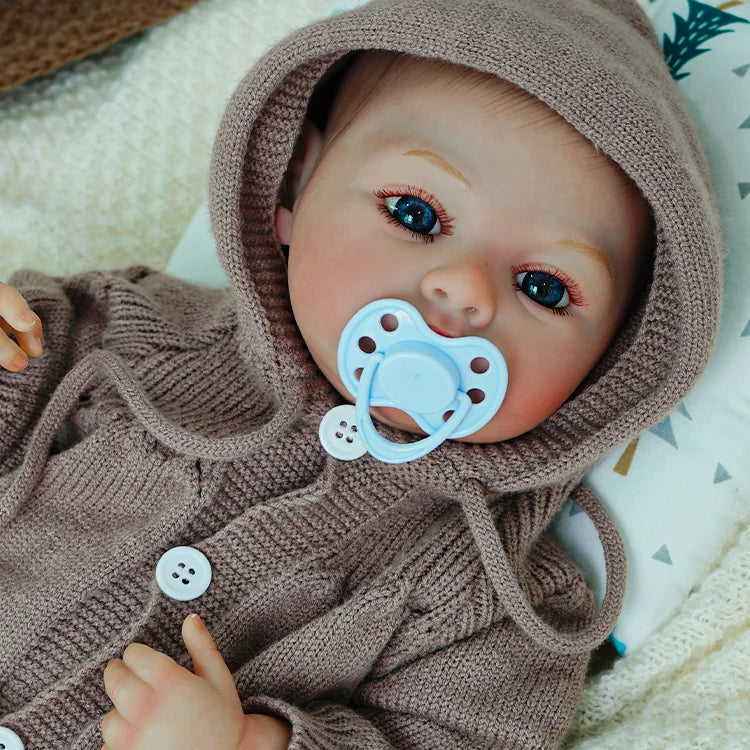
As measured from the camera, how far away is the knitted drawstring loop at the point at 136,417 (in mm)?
1120

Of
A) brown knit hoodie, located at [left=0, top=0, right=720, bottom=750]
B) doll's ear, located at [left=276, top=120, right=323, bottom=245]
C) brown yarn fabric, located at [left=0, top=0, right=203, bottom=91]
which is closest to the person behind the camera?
brown knit hoodie, located at [left=0, top=0, right=720, bottom=750]

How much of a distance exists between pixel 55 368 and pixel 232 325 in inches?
9.9

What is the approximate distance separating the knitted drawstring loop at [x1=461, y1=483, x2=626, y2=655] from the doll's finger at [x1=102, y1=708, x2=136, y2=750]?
1.52 feet

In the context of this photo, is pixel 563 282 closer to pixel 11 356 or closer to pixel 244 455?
pixel 244 455

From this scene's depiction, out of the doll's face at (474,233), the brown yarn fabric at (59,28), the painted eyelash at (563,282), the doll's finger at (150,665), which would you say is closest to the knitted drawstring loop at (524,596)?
the doll's face at (474,233)

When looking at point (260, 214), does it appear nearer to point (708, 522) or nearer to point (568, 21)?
point (568, 21)

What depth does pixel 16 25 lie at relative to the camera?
146 cm

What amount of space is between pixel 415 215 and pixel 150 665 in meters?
0.59

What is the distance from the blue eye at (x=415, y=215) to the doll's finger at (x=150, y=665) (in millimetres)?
564

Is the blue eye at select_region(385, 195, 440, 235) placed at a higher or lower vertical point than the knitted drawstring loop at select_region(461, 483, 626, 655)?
higher

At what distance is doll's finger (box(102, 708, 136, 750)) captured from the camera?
971mm

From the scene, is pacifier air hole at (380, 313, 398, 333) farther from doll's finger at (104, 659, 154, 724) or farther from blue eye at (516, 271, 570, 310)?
doll's finger at (104, 659, 154, 724)

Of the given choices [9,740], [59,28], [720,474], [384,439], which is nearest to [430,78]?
[384,439]

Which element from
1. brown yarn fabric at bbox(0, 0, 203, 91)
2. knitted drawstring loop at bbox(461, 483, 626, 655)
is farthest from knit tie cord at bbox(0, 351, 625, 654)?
brown yarn fabric at bbox(0, 0, 203, 91)
